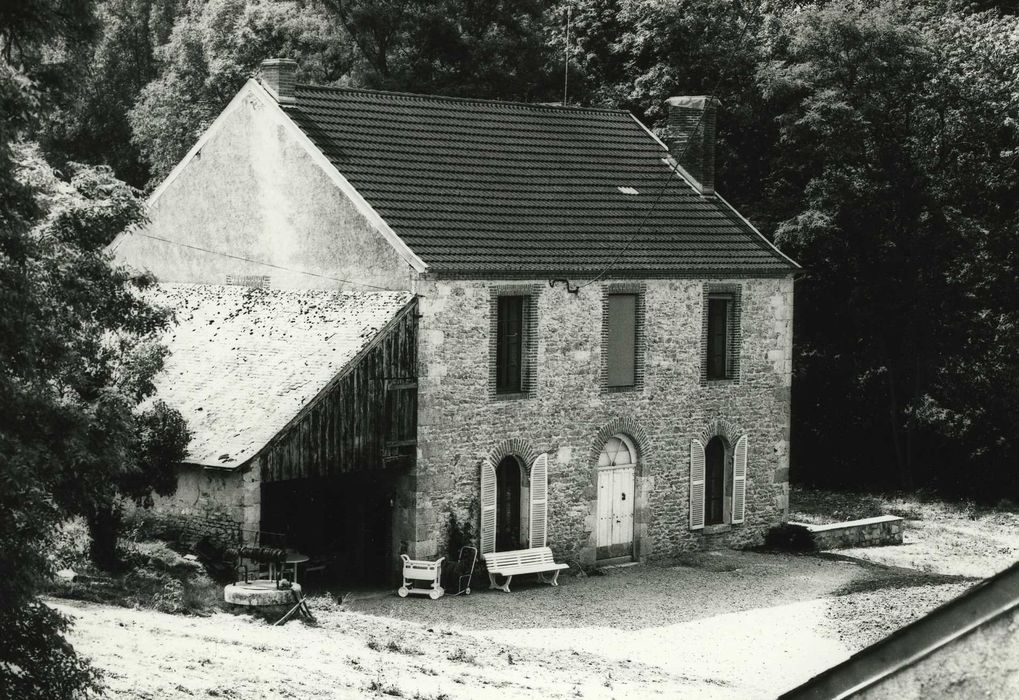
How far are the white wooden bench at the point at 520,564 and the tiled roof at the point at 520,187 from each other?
4960mm

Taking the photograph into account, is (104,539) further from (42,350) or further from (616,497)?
(616,497)

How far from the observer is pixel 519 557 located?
24.2m

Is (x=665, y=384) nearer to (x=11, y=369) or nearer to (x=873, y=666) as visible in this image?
(x=11, y=369)

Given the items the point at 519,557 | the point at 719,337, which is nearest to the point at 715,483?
the point at 719,337

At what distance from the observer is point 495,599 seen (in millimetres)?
23078

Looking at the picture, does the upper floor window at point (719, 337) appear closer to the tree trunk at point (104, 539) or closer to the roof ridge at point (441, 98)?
the roof ridge at point (441, 98)

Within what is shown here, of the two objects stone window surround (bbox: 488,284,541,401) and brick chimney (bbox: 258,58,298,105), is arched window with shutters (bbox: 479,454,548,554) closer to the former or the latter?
stone window surround (bbox: 488,284,541,401)

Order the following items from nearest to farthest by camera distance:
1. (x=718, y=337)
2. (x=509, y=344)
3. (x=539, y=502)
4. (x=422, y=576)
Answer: (x=422, y=576), (x=509, y=344), (x=539, y=502), (x=718, y=337)

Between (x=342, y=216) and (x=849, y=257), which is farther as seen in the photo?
(x=849, y=257)

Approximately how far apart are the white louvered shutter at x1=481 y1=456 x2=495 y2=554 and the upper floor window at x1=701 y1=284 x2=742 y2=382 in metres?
5.63

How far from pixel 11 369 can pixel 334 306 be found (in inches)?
445

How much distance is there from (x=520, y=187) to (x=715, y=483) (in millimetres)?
7177

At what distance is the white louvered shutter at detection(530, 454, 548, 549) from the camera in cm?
2488

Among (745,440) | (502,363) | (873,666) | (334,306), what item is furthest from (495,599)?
(873,666)
